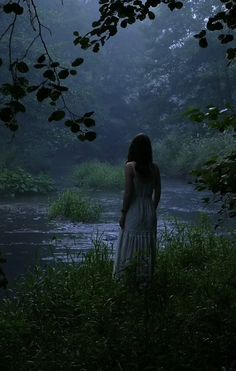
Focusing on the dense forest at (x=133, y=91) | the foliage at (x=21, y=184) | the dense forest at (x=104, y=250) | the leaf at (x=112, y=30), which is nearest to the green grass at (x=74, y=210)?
the dense forest at (x=104, y=250)

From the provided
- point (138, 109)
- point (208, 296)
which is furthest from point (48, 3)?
point (208, 296)

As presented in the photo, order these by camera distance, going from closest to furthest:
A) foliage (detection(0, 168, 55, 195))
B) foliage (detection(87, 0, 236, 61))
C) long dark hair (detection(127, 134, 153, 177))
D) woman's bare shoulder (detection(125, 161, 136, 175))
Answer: foliage (detection(87, 0, 236, 61)), long dark hair (detection(127, 134, 153, 177)), woman's bare shoulder (detection(125, 161, 136, 175)), foliage (detection(0, 168, 55, 195))

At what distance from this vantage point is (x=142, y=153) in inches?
214

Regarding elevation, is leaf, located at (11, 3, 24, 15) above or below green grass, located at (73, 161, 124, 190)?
below

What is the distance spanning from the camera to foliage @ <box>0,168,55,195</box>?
22345mm

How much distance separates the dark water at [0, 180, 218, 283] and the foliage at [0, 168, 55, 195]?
5.85 feet

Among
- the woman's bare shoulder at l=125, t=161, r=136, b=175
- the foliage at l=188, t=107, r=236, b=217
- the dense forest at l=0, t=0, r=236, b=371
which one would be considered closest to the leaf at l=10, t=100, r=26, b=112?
the dense forest at l=0, t=0, r=236, b=371

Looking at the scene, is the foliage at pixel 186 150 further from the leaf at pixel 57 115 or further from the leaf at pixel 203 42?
the leaf at pixel 57 115

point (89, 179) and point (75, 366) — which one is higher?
point (89, 179)

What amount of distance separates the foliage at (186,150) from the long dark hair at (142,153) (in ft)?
64.4

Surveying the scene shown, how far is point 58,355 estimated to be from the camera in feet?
11.9

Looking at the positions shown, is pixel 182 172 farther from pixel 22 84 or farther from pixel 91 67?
pixel 22 84

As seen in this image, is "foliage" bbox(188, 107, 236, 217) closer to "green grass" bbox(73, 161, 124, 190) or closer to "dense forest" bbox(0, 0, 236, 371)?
"dense forest" bbox(0, 0, 236, 371)

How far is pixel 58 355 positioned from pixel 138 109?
40956mm
